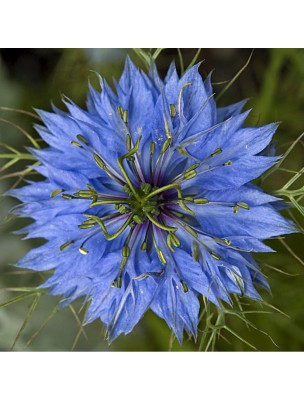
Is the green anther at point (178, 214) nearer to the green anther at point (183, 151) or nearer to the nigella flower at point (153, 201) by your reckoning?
the nigella flower at point (153, 201)

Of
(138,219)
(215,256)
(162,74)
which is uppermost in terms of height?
(162,74)

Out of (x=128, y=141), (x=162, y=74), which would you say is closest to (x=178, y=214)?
(x=128, y=141)

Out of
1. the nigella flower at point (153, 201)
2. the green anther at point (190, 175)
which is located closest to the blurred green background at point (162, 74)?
the nigella flower at point (153, 201)

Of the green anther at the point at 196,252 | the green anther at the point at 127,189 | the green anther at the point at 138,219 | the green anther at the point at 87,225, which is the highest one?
the green anther at the point at 127,189

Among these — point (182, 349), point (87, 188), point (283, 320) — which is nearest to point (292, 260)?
point (283, 320)

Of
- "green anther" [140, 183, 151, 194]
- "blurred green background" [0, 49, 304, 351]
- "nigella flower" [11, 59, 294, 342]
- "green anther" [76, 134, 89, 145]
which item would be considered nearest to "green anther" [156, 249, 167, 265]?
"nigella flower" [11, 59, 294, 342]

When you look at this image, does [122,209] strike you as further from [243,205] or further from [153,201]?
[243,205]

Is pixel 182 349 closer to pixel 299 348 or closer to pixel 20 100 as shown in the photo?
pixel 299 348
